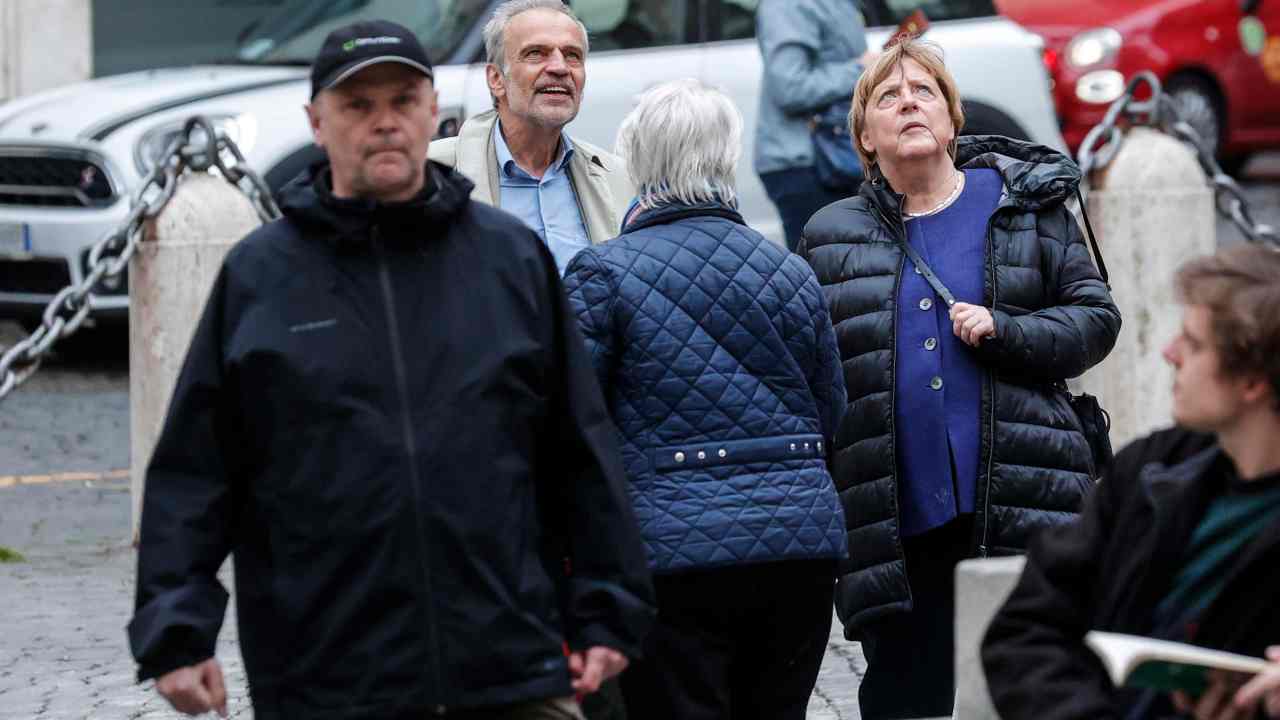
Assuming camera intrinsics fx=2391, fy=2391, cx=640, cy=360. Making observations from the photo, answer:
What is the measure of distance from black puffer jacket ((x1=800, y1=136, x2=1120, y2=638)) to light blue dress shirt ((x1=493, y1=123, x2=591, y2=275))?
0.57 meters

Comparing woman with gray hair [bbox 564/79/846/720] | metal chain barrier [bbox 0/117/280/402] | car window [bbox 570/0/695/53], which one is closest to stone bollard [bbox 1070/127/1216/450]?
car window [bbox 570/0/695/53]

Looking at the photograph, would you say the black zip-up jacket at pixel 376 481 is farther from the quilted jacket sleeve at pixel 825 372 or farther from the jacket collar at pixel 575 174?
the jacket collar at pixel 575 174

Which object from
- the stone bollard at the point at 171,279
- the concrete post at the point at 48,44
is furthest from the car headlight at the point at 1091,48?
the stone bollard at the point at 171,279

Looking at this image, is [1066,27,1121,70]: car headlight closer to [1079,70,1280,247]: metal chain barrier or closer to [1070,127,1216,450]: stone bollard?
[1079,70,1280,247]: metal chain barrier

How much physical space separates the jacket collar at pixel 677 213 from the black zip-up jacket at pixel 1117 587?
144 cm

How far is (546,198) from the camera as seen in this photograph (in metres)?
5.31

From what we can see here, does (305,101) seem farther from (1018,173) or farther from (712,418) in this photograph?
(712,418)

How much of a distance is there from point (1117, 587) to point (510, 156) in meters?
2.55

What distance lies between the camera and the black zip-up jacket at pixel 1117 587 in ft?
9.88

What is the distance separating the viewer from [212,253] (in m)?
8.07

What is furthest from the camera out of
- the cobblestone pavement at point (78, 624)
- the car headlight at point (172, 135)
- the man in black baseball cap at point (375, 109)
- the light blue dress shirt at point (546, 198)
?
the car headlight at point (172, 135)

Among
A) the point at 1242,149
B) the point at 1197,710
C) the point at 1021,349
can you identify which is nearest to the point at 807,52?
the point at 1021,349

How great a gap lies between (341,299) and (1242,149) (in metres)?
14.1

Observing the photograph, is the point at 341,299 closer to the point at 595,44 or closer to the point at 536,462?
the point at 536,462
